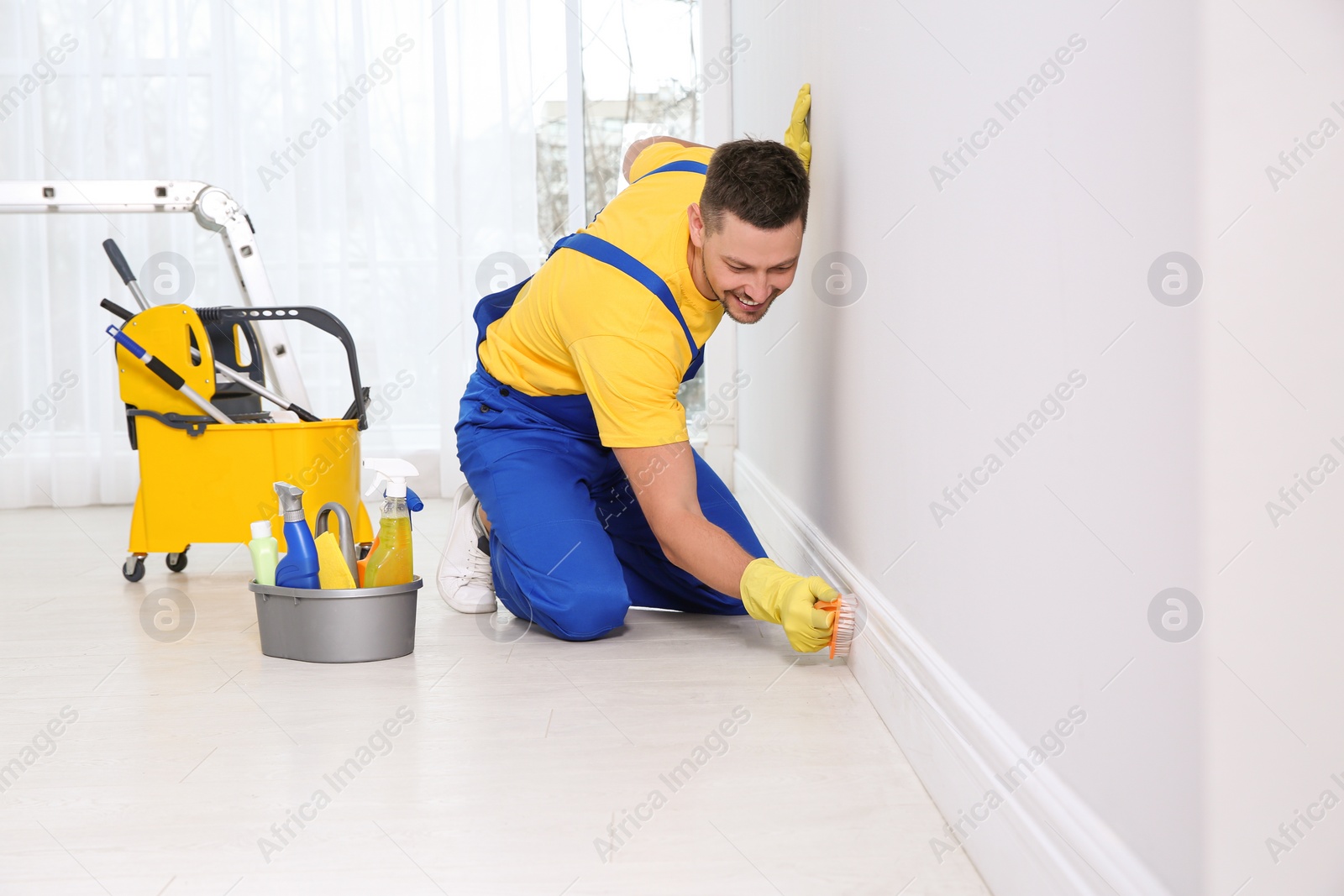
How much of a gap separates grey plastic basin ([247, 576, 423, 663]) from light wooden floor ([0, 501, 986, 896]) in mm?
33

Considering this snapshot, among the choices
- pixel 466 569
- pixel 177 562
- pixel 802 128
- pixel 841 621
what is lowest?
pixel 177 562

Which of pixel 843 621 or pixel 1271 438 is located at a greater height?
pixel 1271 438

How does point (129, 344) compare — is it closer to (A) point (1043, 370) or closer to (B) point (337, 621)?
(B) point (337, 621)

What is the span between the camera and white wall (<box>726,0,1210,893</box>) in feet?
2.03

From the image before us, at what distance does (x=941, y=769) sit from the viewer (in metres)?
1.07

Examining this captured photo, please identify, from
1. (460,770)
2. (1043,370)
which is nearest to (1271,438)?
(1043,370)

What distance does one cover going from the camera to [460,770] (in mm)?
1182

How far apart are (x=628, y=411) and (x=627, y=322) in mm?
132

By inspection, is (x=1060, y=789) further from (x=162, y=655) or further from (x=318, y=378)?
(x=318, y=378)

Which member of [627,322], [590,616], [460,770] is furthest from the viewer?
[590,616]

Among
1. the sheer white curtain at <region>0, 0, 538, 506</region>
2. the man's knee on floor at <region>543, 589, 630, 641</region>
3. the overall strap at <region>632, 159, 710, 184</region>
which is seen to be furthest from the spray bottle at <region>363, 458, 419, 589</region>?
the sheer white curtain at <region>0, 0, 538, 506</region>

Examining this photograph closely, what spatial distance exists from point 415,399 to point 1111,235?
114 inches

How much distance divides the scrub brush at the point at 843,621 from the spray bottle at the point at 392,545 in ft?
2.02

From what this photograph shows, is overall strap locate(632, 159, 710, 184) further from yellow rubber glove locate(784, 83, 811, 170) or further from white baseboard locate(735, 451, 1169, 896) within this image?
white baseboard locate(735, 451, 1169, 896)
